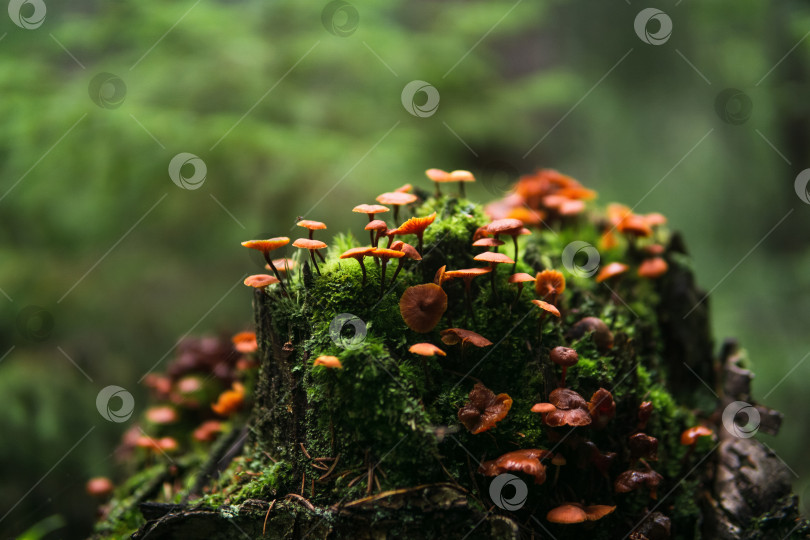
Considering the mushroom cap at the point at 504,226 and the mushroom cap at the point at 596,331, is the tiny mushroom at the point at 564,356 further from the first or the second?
the mushroom cap at the point at 504,226

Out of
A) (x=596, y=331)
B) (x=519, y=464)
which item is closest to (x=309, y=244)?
(x=519, y=464)

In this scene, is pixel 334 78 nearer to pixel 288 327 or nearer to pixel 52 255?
pixel 52 255

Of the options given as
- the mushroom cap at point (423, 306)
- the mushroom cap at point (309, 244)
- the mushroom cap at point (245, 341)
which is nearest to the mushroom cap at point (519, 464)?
the mushroom cap at point (423, 306)

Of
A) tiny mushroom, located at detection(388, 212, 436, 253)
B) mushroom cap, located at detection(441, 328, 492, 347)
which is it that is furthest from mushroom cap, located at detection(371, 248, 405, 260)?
mushroom cap, located at detection(441, 328, 492, 347)

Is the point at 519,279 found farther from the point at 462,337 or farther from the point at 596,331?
the point at 596,331

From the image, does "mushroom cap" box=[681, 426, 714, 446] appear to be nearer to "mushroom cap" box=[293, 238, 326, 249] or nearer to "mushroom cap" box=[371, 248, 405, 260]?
"mushroom cap" box=[371, 248, 405, 260]
